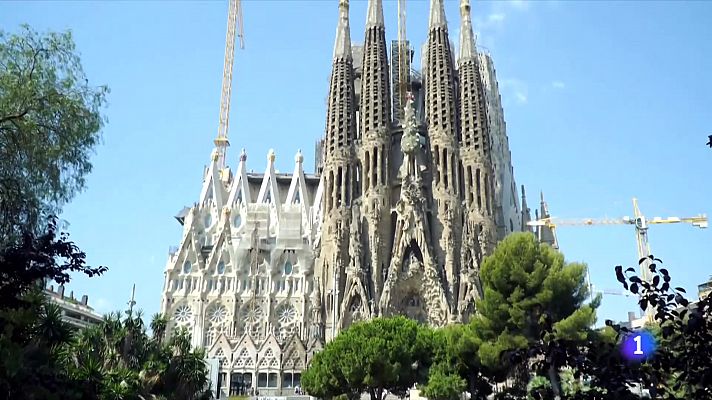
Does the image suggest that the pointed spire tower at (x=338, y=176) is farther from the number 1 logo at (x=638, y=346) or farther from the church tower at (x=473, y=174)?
the number 1 logo at (x=638, y=346)

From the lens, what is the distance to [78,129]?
14312mm

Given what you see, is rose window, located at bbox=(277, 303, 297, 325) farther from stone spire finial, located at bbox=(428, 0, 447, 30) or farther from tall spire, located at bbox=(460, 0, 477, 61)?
stone spire finial, located at bbox=(428, 0, 447, 30)

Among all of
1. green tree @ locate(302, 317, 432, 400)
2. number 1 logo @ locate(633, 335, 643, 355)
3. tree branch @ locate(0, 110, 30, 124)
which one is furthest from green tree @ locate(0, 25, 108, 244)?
green tree @ locate(302, 317, 432, 400)

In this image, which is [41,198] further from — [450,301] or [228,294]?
[228,294]

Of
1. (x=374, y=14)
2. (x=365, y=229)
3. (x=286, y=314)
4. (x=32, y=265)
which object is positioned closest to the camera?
(x=32, y=265)

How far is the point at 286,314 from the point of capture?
59.1m

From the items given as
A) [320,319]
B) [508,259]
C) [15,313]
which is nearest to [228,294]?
[320,319]

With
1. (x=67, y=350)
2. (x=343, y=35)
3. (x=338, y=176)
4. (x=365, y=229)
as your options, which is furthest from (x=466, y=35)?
(x=67, y=350)

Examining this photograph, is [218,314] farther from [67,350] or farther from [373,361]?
[67,350]

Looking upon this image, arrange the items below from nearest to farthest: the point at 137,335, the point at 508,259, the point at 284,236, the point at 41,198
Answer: the point at 41,198, the point at 137,335, the point at 508,259, the point at 284,236

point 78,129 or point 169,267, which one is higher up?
point 169,267

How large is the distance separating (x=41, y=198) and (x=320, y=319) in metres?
35.2

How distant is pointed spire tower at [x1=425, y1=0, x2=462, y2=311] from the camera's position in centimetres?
4797

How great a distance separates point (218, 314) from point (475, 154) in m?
28.0
